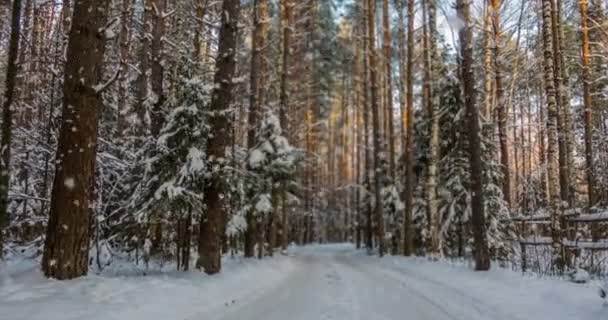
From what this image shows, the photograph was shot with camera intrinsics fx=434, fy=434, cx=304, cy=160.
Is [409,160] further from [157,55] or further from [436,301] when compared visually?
[436,301]

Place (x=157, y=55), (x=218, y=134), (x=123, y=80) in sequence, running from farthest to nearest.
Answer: (x=123, y=80) < (x=157, y=55) < (x=218, y=134)

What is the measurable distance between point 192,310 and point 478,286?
491 cm

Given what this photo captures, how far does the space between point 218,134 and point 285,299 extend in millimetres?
3846

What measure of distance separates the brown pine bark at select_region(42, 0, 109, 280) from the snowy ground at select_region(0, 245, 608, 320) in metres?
0.37

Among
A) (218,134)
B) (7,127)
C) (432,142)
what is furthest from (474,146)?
(7,127)

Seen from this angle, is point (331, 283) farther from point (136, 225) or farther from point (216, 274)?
point (136, 225)

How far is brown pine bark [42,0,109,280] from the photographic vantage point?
18.3 ft

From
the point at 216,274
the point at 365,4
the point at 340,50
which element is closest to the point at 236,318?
the point at 216,274

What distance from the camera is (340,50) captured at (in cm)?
3247

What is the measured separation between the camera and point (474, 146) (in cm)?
1025

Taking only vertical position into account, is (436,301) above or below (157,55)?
below

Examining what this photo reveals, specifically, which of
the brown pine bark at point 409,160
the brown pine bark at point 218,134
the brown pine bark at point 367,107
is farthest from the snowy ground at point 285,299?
the brown pine bark at point 367,107

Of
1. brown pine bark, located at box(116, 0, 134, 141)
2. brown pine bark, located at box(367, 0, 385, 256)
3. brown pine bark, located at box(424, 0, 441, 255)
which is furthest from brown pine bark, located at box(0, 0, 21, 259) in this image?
brown pine bark, located at box(367, 0, 385, 256)

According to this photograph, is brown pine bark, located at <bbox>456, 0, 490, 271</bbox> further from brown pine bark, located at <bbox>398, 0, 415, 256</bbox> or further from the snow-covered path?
brown pine bark, located at <bbox>398, 0, 415, 256</bbox>
